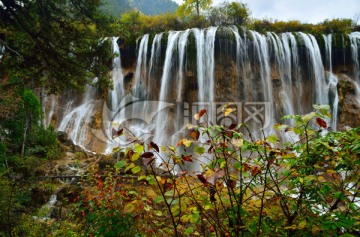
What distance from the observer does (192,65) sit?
16.3 meters

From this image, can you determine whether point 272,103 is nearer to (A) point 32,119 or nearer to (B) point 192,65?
(B) point 192,65

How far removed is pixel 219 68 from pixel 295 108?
18.6ft

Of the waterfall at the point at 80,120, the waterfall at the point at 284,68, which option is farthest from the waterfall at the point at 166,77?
the waterfall at the point at 284,68

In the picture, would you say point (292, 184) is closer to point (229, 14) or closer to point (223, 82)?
point (223, 82)

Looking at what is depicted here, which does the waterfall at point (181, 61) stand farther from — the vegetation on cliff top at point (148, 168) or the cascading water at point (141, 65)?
the vegetation on cliff top at point (148, 168)

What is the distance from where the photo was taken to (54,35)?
6383 millimetres

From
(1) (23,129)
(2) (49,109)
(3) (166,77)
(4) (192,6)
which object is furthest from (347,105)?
(2) (49,109)

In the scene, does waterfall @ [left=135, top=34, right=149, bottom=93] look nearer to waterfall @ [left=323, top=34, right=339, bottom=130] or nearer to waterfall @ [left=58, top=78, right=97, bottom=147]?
waterfall @ [left=58, top=78, right=97, bottom=147]

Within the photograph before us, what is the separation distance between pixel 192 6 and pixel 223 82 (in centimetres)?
1245

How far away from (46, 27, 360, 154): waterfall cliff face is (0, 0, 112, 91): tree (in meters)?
9.73

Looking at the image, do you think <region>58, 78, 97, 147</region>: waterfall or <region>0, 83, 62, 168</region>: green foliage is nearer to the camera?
<region>0, 83, 62, 168</region>: green foliage

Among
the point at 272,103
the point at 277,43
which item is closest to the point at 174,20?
the point at 277,43

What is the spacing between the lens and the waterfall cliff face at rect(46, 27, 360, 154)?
16.3m

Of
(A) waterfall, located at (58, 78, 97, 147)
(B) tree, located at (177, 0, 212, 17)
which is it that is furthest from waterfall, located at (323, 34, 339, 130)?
(A) waterfall, located at (58, 78, 97, 147)
